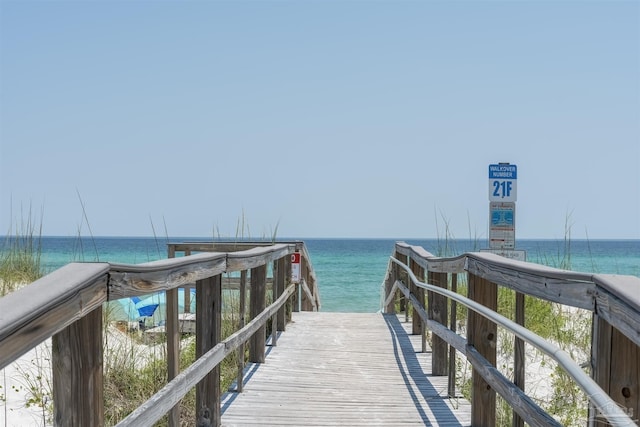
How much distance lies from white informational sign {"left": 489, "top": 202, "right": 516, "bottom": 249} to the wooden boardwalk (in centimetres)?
149

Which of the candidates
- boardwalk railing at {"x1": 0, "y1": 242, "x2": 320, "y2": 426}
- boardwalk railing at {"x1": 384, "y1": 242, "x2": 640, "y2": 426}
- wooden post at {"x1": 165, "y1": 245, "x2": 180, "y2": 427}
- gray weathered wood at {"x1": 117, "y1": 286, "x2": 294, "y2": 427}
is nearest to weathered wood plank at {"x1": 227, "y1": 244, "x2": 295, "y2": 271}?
boardwalk railing at {"x1": 0, "y1": 242, "x2": 320, "y2": 426}

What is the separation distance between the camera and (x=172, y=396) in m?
2.87

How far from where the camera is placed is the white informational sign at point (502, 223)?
6.89m

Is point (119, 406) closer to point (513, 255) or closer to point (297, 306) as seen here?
point (513, 255)

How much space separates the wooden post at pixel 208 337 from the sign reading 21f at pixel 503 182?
3958 millimetres

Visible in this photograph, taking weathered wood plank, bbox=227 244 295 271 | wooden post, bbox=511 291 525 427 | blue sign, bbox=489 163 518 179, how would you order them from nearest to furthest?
wooden post, bbox=511 291 525 427
weathered wood plank, bbox=227 244 295 271
blue sign, bbox=489 163 518 179

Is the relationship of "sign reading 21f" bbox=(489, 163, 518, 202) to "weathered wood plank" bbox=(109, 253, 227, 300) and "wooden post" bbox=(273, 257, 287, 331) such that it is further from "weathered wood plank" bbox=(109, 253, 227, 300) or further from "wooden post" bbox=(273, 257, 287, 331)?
"weathered wood plank" bbox=(109, 253, 227, 300)

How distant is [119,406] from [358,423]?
160 cm

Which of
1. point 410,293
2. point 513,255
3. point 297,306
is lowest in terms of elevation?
point 297,306

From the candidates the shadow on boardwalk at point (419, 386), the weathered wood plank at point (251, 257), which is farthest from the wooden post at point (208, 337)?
the shadow on boardwalk at point (419, 386)

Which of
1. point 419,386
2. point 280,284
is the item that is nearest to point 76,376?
point 419,386

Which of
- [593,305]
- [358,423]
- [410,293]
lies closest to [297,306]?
[410,293]

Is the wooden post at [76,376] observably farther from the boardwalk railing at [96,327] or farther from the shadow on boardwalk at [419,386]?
the shadow on boardwalk at [419,386]

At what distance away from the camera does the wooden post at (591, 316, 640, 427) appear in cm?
192
